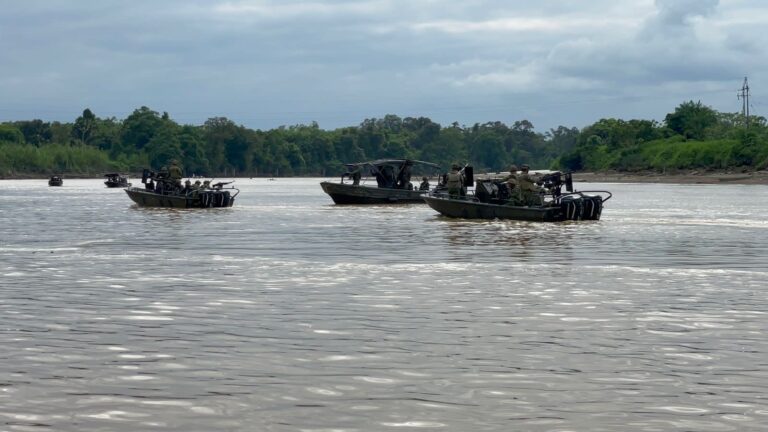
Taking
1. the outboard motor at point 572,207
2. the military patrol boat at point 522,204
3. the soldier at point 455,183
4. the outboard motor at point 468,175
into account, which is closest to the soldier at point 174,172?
the military patrol boat at point 522,204

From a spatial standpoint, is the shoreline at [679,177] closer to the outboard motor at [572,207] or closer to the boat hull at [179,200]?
the boat hull at [179,200]

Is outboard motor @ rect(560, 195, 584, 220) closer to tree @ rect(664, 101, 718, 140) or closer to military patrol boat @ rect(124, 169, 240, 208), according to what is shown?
military patrol boat @ rect(124, 169, 240, 208)

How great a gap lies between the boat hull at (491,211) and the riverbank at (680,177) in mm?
76053

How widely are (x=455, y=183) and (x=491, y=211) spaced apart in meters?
2.86

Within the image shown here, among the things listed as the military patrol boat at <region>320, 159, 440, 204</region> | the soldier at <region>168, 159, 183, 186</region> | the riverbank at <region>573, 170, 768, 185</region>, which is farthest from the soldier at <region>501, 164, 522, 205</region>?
the riverbank at <region>573, 170, 768, 185</region>

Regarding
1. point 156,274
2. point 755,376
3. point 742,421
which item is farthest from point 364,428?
point 156,274

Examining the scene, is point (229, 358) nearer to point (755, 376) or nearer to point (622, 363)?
point (622, 363)

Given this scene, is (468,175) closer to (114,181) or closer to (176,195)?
(176,195)

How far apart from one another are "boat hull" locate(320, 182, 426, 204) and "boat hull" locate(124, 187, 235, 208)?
279 inches

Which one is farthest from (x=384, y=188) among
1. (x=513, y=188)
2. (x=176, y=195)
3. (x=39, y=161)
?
(x=39, y=161)

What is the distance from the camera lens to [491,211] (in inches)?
1566

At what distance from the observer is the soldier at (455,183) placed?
41875mm

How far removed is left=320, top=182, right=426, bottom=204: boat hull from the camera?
5688cm

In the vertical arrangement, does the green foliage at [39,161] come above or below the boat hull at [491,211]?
above
